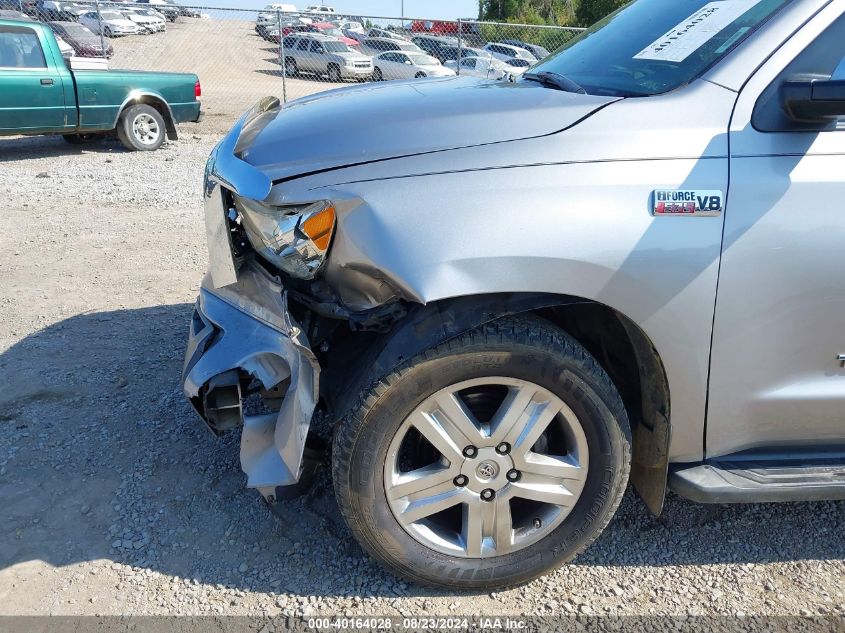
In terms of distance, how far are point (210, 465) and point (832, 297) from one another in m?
2.52

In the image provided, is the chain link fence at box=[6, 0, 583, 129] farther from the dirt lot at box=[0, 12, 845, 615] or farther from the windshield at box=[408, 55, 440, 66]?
the dirt lot at box=[0, 12, 845, 615]

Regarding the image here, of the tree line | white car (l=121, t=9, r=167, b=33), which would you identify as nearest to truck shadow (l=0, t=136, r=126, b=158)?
white car (l=121, t=9, r=167, b=33)

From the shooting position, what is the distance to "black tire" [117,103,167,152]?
34.4 feet

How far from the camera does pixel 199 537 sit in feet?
9.02

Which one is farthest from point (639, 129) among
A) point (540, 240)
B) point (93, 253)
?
point (93, 253)

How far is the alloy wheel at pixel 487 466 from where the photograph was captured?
7.50ft

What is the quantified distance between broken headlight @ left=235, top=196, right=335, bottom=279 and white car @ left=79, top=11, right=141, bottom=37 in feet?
46.4

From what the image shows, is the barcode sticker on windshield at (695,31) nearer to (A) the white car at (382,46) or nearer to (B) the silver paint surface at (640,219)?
(B) the silver paint surface at (640,219)

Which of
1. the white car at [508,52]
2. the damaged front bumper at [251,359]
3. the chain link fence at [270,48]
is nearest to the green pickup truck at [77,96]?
the chain link fence at [270,48]

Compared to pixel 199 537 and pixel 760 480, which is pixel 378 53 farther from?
pixel 760 480

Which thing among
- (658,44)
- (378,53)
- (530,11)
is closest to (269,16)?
(378,53)

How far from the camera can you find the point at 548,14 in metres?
46.5

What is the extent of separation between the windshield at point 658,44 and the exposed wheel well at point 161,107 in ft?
29.1

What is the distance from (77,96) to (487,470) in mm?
9797
